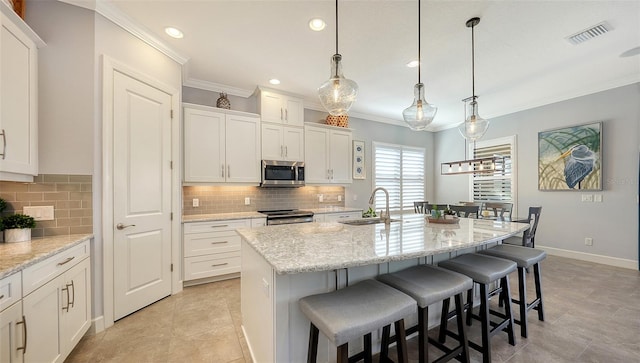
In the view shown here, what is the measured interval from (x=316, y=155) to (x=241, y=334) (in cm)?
296

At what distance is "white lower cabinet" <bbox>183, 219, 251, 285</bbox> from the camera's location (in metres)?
3.10

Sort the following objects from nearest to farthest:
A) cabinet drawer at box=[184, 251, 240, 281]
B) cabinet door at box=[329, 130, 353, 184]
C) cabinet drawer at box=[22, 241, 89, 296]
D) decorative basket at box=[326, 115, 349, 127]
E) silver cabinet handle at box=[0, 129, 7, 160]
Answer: cabinet drawer at box=[22, 241, 89, 296], silver cabinet handle at box=[0, 129, 7, 160], cabinet drawer at box=[184, 251, 240, 281], cabinet door at box=[329, 130, 353, 184], decorative basket at box=[326, 115, 349, 127]

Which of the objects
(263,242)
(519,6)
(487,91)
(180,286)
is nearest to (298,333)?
(263,242)

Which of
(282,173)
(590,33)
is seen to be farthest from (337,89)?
(590,33)

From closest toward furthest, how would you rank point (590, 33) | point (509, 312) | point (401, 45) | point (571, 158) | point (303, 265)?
point (303, 265) → point (509, 312) → point (590, 33) → point (401, 45) → point (571, 158)

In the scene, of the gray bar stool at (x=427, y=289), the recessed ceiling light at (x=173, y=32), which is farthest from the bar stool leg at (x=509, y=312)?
the recessed ceiling light at (x=173, y=32)

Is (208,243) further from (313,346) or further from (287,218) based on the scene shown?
(313,346)

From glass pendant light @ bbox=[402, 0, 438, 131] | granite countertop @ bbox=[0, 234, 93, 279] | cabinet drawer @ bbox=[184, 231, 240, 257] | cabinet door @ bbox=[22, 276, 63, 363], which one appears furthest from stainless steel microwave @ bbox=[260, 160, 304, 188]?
cabinet door @ bbox=[22, 276, 63, 363]

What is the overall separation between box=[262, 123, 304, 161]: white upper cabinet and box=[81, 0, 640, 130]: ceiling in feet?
2.18

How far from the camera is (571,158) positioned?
4.07m

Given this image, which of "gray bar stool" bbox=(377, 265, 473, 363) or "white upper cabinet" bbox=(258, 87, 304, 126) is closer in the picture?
"gray bar stool" bbox=(377, 265, 473, 363)

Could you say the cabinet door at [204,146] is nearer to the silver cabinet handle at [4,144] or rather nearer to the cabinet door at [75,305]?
the cabinet door at [75,305]

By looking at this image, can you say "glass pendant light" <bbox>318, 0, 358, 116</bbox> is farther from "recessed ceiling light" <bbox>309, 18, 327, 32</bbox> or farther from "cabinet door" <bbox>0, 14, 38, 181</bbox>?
"cabinet door" <bbox>0, 14, 38, 181</bbox>

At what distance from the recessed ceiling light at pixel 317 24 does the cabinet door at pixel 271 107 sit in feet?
5.42
